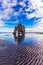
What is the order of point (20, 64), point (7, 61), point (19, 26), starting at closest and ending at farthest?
point (20, 64), point (7, 61), point (19, 26)

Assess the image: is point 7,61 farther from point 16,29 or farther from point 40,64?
→ point 16,29

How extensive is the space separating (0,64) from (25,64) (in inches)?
80.3

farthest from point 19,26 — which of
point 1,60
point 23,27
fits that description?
point 1,60

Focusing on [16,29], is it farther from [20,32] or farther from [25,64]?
[25,64]

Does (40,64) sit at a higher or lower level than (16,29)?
higher

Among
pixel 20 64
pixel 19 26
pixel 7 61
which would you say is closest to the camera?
pixel 20 64

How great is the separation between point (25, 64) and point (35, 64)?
0.83 meters

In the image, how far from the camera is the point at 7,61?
14.1 metres

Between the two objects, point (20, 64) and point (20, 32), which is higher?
point (20, 64)

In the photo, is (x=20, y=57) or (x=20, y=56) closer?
(x=20, y=57)

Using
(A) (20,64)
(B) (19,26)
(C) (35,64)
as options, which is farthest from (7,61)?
(B) (19,26)

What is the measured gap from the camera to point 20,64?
13086 mm

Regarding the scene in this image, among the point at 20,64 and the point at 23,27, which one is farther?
the point at 23,27

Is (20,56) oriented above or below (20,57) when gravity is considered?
below
